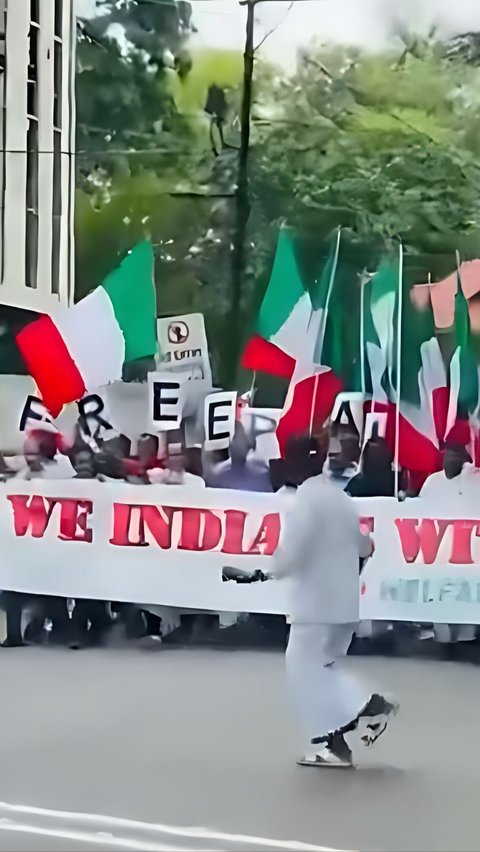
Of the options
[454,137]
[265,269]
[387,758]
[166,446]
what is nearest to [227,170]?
[265,269]

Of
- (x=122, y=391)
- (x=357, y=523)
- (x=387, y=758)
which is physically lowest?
(x=387, y=758)

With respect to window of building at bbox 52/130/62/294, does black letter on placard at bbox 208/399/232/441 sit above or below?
below

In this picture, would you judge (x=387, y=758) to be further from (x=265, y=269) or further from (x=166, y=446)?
(x=265, y=269)

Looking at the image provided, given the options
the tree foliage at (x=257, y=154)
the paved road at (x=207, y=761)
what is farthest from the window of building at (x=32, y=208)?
the paved road at (x=207, y=761)

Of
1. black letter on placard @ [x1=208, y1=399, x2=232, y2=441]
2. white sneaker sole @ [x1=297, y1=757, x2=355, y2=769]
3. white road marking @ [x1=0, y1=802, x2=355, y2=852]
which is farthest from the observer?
black letter on placard @ [x1=208, y1=399, x2=232, y2=441]

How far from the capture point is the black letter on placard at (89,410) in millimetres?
2191

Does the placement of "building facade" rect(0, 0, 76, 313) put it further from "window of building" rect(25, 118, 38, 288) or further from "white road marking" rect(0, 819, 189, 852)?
"white road marking" rect(0, 819, 189, 852)

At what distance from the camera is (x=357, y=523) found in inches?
81.9

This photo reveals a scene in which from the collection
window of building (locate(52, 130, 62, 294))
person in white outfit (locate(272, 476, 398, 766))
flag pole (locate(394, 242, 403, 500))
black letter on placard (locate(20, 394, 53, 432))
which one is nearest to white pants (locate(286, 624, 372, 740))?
person in white outfit (locate(272, 476, 398, 766))

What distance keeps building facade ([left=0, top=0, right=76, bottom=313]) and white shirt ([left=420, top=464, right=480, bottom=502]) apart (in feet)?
3.09

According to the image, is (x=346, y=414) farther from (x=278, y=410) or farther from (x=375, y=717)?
(x=375, y=717)

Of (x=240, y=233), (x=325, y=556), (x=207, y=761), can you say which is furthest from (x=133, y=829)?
(x=240, y=233)

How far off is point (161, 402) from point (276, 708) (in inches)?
29.3

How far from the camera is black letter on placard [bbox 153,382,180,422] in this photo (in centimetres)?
216
